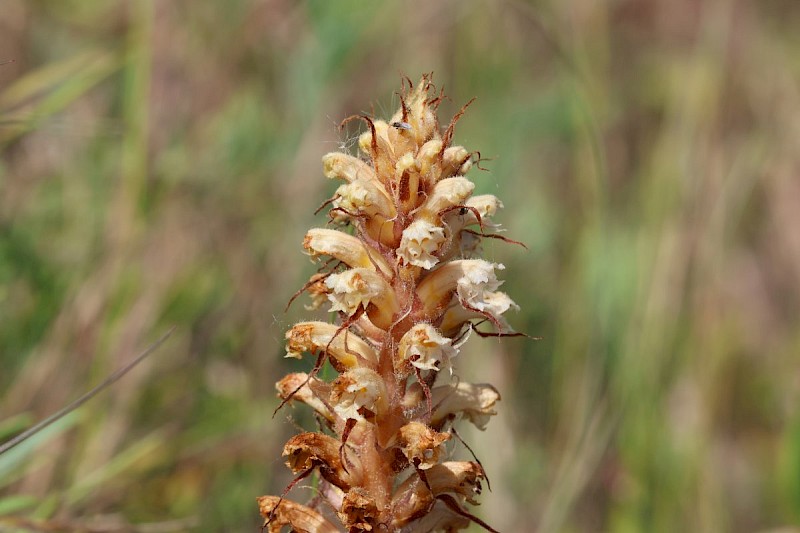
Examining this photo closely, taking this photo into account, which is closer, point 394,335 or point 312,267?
point 394,335

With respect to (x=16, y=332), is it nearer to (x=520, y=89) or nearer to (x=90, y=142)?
(x=90, y=142)

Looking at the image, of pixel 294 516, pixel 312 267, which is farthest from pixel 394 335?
pixel 312 267

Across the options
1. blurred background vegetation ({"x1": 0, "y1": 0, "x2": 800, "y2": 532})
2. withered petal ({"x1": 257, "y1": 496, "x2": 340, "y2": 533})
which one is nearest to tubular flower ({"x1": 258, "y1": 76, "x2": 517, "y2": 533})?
withered petal ({"x1": 257, "y1": 496, "x2": 340, "y2": 533})

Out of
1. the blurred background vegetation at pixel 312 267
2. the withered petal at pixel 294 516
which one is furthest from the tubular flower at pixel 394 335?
the blurred background vegetation at pixel 312 267

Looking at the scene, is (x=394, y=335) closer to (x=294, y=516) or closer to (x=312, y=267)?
(x=294, y=516)

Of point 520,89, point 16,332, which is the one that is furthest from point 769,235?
point 16,332

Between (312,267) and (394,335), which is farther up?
(312,267)
